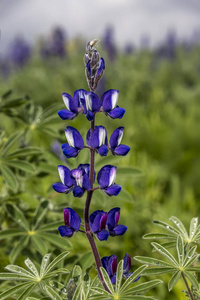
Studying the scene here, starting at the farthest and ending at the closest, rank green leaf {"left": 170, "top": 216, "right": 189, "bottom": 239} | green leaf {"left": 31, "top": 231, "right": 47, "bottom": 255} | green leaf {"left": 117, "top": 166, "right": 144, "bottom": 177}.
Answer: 1. green leaf {"left": 117, "top": 166, "right": 144, "bottom": 177}
2. green leaf {"left": 31, "top": 231, "right": 47, "bottom": 255}
3. green leaf {"left": 170, "top": 216, "right": 189, "bottom": 239}

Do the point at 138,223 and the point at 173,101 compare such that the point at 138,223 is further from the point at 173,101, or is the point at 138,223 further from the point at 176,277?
the point at 173,101

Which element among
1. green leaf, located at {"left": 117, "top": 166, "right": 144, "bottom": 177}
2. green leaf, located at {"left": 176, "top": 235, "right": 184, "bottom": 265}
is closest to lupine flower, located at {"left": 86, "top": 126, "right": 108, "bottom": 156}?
green leaf, located at {"left": 176, "top": 235, "right": 184, "bottom": 265}

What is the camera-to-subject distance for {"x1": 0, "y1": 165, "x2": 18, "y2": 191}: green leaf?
37.7 inches

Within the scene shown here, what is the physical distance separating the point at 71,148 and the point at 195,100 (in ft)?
13.5

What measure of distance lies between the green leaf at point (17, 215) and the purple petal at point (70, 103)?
408 millimetres

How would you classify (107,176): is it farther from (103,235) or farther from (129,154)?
(129,154)

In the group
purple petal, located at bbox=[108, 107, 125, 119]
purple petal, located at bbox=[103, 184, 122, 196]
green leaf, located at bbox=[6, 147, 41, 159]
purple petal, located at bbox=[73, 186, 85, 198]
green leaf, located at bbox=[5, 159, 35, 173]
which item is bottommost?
purple petal, located at bbox=[73, 186, 85, 198]

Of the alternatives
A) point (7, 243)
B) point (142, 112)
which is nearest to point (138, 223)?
point (7, 243)

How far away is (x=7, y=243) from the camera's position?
3.79 feet

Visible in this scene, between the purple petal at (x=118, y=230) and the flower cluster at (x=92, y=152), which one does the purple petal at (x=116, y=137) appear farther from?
the purple petal at (x=118, y=230)

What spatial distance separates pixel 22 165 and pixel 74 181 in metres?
0.38

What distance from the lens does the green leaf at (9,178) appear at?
958 millimetres

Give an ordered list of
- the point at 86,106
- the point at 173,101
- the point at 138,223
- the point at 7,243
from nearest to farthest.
→ the point at 86,106, the point at 7,243, the point at 138,223, the point at 173,101

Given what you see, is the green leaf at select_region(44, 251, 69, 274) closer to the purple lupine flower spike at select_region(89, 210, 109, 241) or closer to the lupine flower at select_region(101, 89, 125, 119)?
the purple lupine flower spike at select_region(89, 210, 109, 241)
